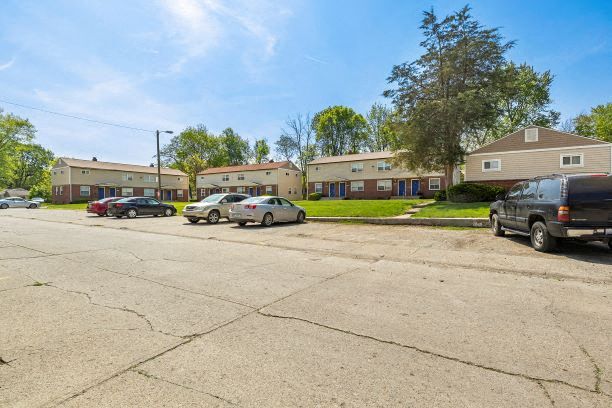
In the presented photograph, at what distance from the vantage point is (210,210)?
58.1 feet

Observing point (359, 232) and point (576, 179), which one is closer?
point (576, 179)

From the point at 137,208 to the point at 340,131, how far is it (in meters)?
48.6

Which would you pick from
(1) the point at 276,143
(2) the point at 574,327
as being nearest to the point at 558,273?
(2) the point at 574,327

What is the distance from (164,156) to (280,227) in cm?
7115

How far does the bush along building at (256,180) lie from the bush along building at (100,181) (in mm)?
8738

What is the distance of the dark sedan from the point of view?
21.9m

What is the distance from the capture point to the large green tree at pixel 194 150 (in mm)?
76188

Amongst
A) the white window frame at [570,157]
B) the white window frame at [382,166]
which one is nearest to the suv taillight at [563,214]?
the white window frame at [570,157]

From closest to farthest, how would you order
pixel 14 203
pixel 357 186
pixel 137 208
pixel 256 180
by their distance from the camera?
pixel 137 208 → pixel 14 203 → pixel 357 186 → pixel 256 180

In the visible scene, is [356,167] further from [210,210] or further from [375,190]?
[210,210]

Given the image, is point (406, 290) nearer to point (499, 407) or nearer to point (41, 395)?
point (499, 407)

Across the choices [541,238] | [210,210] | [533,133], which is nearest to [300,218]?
[210,210]

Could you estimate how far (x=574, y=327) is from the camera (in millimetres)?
3756

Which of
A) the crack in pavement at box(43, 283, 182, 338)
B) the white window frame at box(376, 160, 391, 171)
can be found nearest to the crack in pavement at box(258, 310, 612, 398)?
the crack in pavement at box(43, 283, 182, 338)
